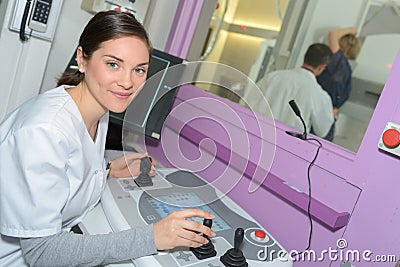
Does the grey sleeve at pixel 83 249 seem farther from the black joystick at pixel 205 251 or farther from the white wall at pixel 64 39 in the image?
the white wall at pixel 64 39

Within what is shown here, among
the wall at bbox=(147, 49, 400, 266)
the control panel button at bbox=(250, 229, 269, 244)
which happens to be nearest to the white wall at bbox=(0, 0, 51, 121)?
the wall at bbox=(147, 49, 400, 266)

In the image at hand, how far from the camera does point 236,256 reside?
76 centimetres

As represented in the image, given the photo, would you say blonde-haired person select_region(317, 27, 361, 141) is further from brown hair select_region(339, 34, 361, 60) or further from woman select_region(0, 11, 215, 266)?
woman select_region(0, 11, 215, 266)

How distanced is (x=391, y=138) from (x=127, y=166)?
746 mm

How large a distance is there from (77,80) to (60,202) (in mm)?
407

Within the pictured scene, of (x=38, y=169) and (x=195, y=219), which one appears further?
(x=195, y=219)

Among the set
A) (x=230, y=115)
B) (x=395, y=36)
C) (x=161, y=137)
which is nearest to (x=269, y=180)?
(x=230, y=115)

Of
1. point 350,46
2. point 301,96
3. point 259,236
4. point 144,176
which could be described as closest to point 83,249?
point 144,176

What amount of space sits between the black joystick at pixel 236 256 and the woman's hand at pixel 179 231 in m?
0.06

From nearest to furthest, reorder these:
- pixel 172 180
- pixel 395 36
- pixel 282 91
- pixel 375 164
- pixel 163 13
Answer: pixel 375 164 < pixel 172 180 < pixel 163 13 < pixel 282 91 < pixel 395 36

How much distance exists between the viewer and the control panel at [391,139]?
86cm

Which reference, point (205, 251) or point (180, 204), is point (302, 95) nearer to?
point (180, 204)

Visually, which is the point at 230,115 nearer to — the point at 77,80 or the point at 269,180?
the point at 269,180

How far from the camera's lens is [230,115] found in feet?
4.14
